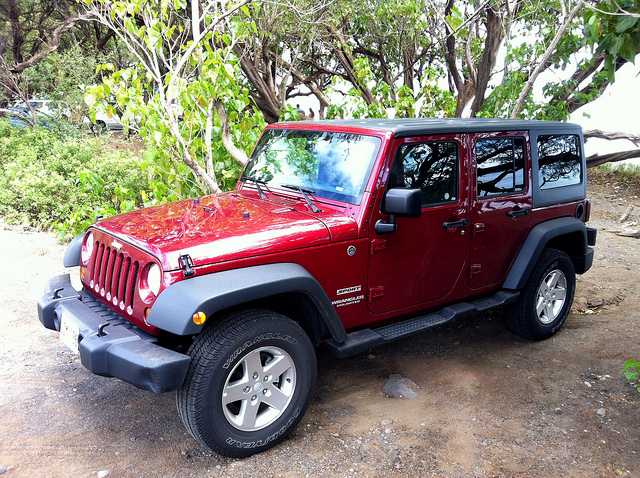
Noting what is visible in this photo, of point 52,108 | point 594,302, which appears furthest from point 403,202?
point 52,108

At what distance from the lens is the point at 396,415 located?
3.71m

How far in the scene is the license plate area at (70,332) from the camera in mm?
3156

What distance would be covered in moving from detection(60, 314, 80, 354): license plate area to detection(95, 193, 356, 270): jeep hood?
22.4 inches

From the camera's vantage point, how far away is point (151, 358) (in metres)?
2.77

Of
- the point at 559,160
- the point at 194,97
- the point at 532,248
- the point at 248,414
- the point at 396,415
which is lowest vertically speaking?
the point at 396,415

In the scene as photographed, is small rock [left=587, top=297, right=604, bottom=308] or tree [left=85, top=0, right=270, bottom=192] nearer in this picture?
tree [left=85, top=0, right=270, bottom=192]

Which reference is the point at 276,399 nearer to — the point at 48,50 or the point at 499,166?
the point at 499,166

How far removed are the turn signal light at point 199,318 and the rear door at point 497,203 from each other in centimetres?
225

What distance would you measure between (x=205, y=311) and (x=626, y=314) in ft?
15.3

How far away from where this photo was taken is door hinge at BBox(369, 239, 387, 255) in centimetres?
357

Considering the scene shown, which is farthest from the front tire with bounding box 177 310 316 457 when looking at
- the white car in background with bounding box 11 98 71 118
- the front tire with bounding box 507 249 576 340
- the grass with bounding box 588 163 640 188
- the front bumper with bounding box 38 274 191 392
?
the white car in background with bounding box 11 98 71 118

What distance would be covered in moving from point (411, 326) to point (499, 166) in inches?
58.5

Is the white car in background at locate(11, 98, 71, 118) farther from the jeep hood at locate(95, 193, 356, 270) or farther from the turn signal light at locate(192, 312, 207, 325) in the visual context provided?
the turn signal light at locate(192, 312, 207, 325)

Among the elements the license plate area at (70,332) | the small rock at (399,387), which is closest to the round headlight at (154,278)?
the license plate area at (70,332)
